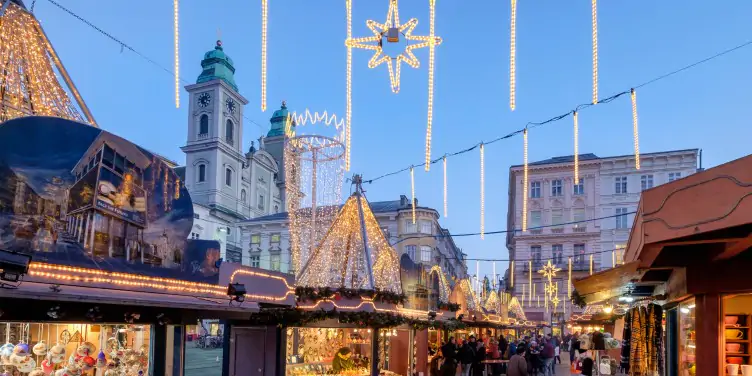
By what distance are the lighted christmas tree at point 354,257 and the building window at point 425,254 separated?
4199cm

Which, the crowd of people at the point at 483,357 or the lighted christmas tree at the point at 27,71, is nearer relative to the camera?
the lighted christmas tree at the point at 27,71

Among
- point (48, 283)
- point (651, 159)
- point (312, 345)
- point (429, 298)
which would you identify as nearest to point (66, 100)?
point (48, 283)

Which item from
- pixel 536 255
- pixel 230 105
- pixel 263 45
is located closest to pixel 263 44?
pixel 263 45

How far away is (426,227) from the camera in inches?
2394

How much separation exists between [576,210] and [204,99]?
1446 inches

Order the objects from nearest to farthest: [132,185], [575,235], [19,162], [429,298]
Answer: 1. [19,162]
2. [132,185]
3. [429,298]
4. [575,235]

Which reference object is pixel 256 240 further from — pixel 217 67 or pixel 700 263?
pixel 700 263

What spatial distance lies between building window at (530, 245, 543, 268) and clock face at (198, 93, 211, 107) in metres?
34.0

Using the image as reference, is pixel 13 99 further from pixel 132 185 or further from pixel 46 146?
pixel 132 185

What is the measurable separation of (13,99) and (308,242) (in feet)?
37.2

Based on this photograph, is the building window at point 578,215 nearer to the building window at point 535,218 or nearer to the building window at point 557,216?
the building window at point 557,216

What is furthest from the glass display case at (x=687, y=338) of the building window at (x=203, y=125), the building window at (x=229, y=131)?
the building window at (x=229, y=131)

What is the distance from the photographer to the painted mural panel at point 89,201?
25.0ft

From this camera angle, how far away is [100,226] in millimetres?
8867
